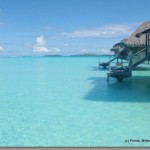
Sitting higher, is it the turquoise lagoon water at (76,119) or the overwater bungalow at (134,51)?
the overwater bungalow at (134,51)

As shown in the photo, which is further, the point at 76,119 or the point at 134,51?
the point at 134,51

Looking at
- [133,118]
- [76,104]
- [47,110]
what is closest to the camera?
[133,118]

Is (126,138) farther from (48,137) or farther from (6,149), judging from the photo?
(6,149)

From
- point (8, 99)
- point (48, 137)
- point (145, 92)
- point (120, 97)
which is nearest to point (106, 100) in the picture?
point (120, 97)

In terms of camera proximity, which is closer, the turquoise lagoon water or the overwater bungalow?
the turquoise lagoon water

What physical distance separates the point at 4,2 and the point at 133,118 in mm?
3042

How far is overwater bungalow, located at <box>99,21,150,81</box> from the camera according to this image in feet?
35.5

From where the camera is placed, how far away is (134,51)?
15.9 metres

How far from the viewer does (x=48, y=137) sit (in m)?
5.20

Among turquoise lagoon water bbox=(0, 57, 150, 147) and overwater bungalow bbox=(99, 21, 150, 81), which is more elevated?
overwater bungalow bbox=(99, 21, 150, 81)

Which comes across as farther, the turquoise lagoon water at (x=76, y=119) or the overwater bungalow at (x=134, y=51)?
the overwater bungalow at (x=134, y=51)

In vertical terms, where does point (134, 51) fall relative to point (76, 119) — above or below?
above

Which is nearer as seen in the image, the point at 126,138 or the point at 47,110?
the point at 126,138

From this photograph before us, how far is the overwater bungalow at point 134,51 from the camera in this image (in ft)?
35.5
